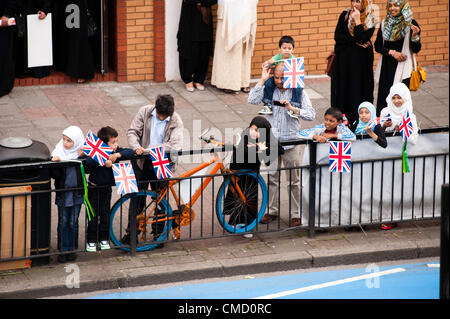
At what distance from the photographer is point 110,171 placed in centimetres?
966

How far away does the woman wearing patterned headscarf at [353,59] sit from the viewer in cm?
1309

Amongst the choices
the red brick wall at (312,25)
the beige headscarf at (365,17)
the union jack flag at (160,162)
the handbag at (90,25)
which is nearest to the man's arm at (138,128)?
the union jack flag at (160,162)

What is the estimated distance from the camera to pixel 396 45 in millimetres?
13312

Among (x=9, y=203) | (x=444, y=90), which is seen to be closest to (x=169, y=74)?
(x=444, y=90)

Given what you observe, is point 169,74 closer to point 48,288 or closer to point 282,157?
point 282,157

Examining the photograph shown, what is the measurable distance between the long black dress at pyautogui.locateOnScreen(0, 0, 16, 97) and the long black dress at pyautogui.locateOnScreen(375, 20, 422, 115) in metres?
5.20

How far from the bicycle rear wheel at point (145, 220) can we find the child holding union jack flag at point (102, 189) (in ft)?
0.30

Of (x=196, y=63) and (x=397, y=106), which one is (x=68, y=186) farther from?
(x=196, y=63)

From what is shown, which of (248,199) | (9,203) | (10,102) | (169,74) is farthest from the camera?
(169,74)

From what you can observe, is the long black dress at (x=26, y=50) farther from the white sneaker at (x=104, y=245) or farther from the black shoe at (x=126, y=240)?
the white sneaker at (x=104, y=245)

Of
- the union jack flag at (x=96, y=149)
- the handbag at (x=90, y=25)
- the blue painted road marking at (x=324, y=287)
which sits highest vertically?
the handbag at (x=90, y=25)

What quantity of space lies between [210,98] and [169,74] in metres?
0.95

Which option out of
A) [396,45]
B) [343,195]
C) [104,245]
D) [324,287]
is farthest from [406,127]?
[104,245]

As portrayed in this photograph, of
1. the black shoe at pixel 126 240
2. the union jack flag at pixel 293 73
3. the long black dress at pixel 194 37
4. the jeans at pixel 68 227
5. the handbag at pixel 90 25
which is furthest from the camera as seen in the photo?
the handbag at pixel 90 25
